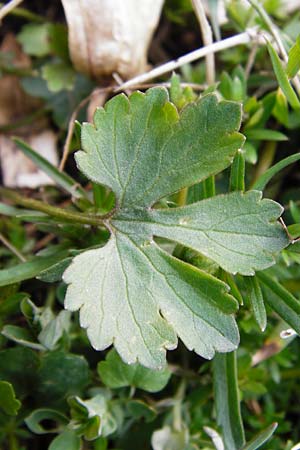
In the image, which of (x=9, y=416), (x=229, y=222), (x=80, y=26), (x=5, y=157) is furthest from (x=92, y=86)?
(x=9, y=416)

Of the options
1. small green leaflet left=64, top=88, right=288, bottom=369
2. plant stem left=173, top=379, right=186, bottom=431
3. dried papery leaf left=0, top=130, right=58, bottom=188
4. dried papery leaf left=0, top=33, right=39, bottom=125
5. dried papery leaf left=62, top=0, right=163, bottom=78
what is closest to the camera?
small green leaflet left=64, top=88, right=288, bottom=369

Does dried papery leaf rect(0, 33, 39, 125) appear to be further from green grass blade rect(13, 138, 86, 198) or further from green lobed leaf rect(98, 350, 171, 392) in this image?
green lobed leaf rect(98, 350, 171, 392)

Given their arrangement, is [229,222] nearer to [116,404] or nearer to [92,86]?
[116,404]

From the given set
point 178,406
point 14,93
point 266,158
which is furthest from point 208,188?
point 14,93

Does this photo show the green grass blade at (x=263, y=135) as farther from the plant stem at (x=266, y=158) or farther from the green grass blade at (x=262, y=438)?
the green grass blade at (x=262, y=438)

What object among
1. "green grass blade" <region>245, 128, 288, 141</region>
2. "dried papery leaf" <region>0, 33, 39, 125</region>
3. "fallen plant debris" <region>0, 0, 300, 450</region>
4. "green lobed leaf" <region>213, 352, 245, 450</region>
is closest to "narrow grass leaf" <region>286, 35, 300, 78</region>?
"fallen plant debris" <region>0, 0, 300, 450</region>

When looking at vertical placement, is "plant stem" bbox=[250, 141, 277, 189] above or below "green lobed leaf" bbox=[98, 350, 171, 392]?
above

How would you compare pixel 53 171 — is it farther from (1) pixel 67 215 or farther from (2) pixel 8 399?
(2) pixel 8 399
